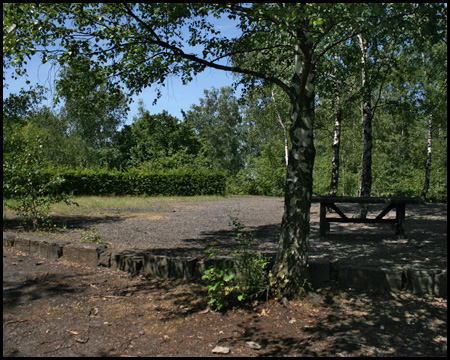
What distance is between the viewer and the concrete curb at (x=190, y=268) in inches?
167

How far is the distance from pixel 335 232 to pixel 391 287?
4.49 m

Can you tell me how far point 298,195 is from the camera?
422cm

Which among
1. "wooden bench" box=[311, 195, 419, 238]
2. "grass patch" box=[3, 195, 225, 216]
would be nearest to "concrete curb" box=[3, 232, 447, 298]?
"wooden bench" box=[311, 195, 419, 238]

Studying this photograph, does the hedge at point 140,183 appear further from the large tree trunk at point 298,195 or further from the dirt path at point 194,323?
the large tree trunk at point 298,195

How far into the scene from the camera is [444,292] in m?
4.12

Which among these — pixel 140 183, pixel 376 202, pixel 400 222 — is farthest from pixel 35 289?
pixel 140 183

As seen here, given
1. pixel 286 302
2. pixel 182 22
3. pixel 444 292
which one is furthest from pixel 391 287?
pixel 182 22

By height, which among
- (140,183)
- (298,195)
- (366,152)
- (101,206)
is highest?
(366,152)

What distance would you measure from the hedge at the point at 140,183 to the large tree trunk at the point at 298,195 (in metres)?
17.4

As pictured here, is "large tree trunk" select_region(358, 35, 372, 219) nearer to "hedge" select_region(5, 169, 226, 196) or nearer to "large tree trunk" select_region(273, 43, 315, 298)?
"large tree trunk" select_region(273, 43, 315, 298)

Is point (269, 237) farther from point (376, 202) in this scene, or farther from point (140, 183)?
point (140, 183)

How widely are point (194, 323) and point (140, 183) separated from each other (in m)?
18.5

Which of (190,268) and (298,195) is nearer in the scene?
(298,195)

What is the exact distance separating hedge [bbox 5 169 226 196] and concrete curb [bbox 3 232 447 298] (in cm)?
1444
